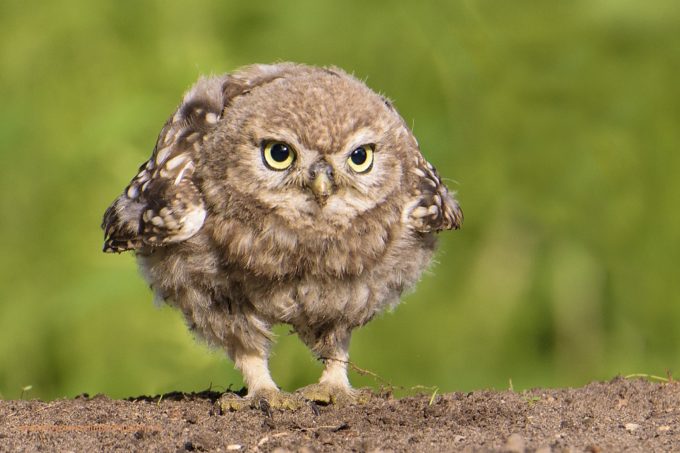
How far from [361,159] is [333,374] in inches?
42.5

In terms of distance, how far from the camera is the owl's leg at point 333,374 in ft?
17.4

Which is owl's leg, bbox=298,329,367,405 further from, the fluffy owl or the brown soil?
the brown soil

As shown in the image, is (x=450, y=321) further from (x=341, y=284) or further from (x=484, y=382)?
(x=341, y=284)

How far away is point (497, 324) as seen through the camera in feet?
25.4

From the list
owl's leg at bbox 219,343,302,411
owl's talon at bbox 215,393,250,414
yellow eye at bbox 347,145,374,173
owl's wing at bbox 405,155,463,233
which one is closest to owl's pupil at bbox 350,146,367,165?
yellow eye at bbox 347,145,374,173

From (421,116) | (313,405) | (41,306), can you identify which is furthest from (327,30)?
(313,405)

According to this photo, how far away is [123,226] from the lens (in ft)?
17.8

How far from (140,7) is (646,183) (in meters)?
3.56

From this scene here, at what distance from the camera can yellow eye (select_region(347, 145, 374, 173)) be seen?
4.99 metres

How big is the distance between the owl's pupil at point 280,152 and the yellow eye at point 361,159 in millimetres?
259

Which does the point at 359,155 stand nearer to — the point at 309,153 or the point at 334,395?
the point at 309,153

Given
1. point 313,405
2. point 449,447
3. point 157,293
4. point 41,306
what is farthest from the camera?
point 41,306

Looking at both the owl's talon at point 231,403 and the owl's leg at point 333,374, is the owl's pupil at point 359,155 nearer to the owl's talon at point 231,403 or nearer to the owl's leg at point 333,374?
the owl's leg at point 333,374

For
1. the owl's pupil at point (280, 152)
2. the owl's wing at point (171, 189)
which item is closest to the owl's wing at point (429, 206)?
the owl's pupil at point (280, 152)
